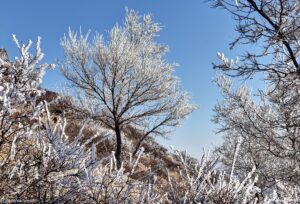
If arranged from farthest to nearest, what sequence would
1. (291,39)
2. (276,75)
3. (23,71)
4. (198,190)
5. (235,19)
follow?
1. (276,75)
2. (235,19)
3. (291,39)
4. (23,71)
5. (198,190)

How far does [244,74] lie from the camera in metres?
6.54

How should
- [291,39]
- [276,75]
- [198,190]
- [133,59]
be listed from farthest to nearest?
1. [133,59]
2. [276,75]
3. [291,39]
4. [198,190]

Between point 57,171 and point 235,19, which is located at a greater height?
point 235,19

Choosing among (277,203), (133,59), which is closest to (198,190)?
(277,203)

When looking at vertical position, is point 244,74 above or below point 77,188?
above

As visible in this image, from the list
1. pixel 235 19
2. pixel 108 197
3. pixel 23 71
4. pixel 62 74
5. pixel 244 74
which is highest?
pixel 62 74

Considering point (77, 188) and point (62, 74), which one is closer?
point (77, 188)

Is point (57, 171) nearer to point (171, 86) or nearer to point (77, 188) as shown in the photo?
point (77, 188)

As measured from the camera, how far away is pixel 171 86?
14.4m

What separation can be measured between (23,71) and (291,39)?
14.2ft

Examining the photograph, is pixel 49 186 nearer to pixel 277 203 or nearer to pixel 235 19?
pixel 277 203

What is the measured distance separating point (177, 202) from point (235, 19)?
4.20m

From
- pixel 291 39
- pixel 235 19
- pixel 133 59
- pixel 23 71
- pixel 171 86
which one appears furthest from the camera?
pixel 171 86

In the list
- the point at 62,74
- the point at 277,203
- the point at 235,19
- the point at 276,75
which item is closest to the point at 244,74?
the point at 276,75
